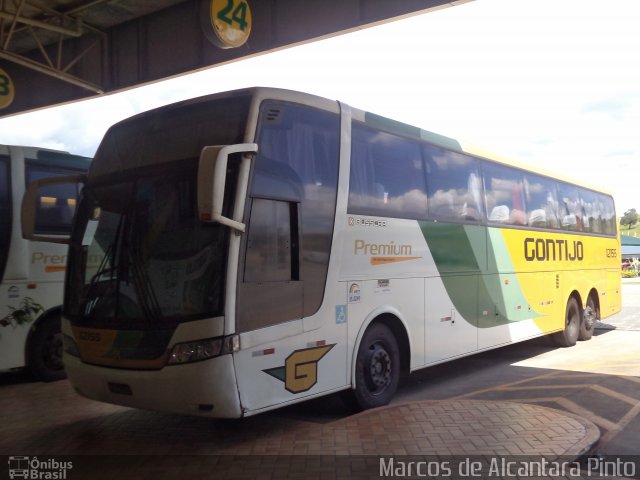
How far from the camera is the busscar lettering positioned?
412 inches

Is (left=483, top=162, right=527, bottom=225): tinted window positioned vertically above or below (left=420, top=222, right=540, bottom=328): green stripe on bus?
above

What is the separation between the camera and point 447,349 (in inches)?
315

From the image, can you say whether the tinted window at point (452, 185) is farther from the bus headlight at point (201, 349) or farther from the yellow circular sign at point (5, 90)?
the yellow circular sign at point (5, 90)

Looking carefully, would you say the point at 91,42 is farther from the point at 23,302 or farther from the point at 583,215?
the point at 583,215

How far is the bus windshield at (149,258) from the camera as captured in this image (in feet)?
16.4

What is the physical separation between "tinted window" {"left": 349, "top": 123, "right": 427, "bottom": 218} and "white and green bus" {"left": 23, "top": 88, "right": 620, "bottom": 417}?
2cm

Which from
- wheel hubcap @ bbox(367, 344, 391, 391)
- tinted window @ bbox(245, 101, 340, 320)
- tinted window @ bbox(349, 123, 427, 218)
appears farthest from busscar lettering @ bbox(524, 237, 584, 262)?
tinted window @ bbox(245, 101, 340, 320)

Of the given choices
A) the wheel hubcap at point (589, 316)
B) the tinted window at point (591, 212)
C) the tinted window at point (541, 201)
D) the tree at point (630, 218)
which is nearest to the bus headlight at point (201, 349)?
the tinted window at point (541, 201)

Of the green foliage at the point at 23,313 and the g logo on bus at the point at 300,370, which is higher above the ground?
the green foliage at the point at 23,313

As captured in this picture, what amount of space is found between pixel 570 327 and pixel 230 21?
29.6ft

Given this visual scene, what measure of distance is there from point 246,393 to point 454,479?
6.03ft

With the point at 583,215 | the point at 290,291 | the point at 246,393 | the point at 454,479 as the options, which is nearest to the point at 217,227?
the point at 290,291

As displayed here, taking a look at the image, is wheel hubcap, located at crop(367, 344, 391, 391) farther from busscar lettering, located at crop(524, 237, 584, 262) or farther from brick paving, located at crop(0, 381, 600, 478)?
busscar lettering, located at crop(524, 237, 584, 262)

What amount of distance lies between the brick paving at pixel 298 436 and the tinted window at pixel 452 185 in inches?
105
